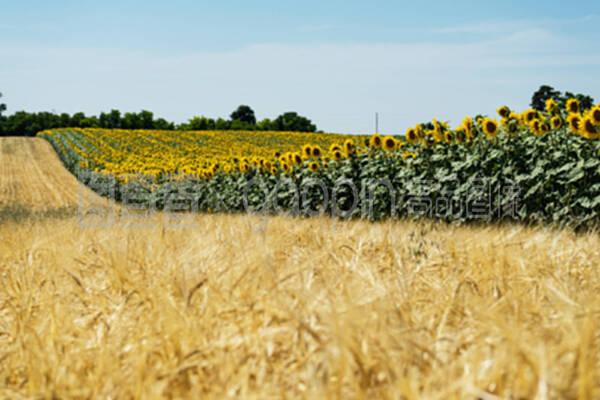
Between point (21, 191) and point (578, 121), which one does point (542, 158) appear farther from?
point (21, 191)

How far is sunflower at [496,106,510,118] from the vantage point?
30.3 ft

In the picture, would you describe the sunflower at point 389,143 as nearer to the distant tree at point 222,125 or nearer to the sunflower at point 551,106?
the sunflower at point 551,106

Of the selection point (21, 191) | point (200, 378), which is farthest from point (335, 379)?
point (21, 191)

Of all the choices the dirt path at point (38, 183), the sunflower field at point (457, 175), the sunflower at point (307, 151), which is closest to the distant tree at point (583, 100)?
the sunflower field at point (457, 175)

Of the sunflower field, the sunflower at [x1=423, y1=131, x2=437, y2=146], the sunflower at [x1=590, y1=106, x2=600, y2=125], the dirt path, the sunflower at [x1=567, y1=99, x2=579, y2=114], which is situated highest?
the sunflower at [x1=567, y1=99, x2=579, y2=114]

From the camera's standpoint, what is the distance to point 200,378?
5.21ft

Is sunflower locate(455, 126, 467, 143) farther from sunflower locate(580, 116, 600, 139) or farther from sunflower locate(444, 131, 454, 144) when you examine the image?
sunflower locate(580, 116, 600, 139)

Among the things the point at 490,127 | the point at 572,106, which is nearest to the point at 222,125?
the point at 490,127

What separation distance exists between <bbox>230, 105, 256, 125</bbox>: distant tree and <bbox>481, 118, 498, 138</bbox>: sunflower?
227ft

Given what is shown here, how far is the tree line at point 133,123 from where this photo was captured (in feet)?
197

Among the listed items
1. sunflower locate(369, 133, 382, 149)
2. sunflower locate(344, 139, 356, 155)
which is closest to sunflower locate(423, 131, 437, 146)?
sunflower locate(369, 133, 382, 149)


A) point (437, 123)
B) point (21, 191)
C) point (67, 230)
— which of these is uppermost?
point (437, 123)

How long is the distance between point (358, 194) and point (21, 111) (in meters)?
73.6

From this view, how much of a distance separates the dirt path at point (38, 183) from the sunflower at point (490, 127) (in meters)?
7.78
